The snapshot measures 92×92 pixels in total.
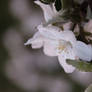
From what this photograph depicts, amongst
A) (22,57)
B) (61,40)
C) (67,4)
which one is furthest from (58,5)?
(22,57)

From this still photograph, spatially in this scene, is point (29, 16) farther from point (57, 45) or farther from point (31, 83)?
point (57, 45)

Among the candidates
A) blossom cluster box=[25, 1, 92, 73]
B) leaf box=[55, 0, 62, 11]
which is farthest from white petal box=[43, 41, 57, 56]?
leaf box=[55, 0, 62, 11]

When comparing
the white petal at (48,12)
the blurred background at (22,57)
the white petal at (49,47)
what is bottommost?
the blurred background at (22,57)

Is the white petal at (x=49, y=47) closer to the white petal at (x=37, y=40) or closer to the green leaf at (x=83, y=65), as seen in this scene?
the white petal at (x=37, y=40)

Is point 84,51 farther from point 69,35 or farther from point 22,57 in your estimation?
point 22,57

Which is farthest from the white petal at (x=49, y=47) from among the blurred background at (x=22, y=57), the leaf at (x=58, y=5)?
the blurred background at (x=22, y=57)

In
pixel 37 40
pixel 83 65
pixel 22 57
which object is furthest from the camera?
pixel 22 57
